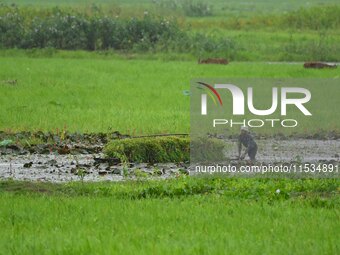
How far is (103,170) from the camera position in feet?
40.3

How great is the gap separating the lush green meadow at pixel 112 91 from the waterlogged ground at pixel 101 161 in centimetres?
140

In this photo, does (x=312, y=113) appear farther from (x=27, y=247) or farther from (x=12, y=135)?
(x=27, y=247)

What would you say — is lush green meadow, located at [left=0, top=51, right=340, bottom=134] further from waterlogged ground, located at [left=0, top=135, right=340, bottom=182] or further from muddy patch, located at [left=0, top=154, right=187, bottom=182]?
muddy patch, located at [left=0, top=154, right=187, bottom=182]

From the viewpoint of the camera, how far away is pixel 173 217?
8508mm

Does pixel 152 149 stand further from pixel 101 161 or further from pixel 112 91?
pixel 112 91

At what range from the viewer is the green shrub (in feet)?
42.8

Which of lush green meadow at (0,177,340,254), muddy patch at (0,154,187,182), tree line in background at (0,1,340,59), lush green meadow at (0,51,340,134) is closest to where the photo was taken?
lush green meadow at (0,177,340,254)

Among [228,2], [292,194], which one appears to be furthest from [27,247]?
[228,2]

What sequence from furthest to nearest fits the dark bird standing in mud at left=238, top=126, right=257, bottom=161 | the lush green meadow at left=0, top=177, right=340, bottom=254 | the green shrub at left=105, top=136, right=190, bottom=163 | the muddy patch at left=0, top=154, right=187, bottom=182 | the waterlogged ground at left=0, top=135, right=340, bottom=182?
the green shrub at left=105, top=136, right=190, bottom=163 → the dark bird standing in mud at left=238, top=126, right=257, bottom=161 → the waterlogged ground at left=0, top=135, right=340, bottom=182 → the muddy patch at left=0, top=154, right=187, bottom=182 → the lush green meadow at left=0, top=177, right=340, bottom=254

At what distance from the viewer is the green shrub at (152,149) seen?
13031 mm

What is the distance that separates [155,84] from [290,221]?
14.5m

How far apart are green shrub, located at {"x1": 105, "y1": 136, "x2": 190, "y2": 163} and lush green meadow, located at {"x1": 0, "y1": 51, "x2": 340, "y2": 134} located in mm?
2152

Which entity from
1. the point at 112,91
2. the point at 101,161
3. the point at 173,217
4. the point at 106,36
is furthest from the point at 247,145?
the point at 106,36

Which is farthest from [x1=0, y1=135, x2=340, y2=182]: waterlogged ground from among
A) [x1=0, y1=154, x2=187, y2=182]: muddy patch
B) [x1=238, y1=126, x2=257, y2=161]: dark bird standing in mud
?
[x1=238, y1=126, x2=257, y2=161]: dark bird standing in mud
